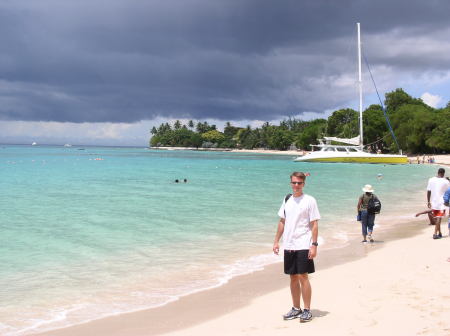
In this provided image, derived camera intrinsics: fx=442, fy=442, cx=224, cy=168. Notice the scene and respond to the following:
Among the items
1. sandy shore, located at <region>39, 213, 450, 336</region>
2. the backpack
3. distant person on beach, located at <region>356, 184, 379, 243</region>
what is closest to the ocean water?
sandy shore, located at <region>39, 213, 450, 336</region>

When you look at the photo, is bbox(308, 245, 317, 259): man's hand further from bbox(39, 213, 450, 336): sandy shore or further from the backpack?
the backpack

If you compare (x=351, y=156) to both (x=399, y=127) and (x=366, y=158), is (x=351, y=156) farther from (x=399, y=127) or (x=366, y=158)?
(x=399, y=127)

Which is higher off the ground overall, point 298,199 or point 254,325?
point 298,199

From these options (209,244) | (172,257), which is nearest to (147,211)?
(209,244)

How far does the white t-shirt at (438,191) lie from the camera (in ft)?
38.1

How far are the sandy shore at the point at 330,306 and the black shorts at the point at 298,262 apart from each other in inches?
29.4

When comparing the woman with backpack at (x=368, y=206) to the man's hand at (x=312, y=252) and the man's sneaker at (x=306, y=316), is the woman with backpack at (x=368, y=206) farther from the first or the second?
the man's hand at (x=312, y=252)

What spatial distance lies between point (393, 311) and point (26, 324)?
536cm

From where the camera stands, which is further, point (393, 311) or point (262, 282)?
point (262, 282)

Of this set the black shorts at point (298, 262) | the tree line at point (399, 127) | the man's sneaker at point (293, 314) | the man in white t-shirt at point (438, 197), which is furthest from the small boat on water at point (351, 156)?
the black shorts at point (298, 262)

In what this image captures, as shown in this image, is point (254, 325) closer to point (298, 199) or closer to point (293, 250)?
point (293, 250)

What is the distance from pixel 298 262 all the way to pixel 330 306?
4.75ft

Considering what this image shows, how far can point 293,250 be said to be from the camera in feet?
18.7

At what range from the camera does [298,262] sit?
18.6 feet
